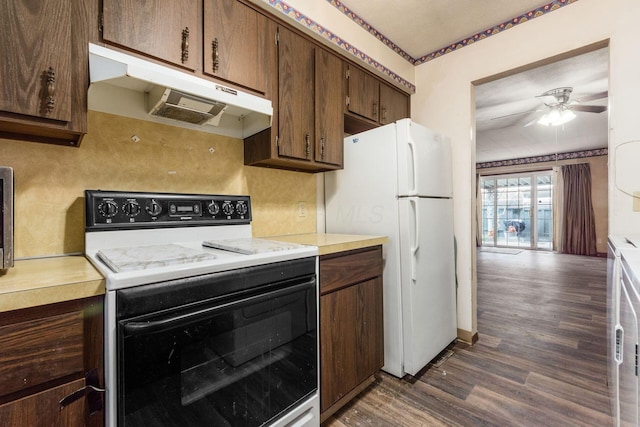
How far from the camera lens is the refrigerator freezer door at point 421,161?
1.83 m

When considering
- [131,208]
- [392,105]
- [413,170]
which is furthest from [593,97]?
[131,208]

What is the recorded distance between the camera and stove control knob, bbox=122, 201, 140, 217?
1312 mm

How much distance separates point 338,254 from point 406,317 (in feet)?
2.30

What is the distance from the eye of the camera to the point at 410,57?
270 cm

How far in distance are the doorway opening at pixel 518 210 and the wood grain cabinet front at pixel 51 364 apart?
9.35 m

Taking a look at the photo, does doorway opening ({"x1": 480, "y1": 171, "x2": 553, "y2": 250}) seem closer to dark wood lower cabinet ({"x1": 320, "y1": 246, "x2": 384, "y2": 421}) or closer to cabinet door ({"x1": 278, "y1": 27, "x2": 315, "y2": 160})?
dark wood lower cabinet ({"x1": 320, "y1": 246, "x2": 384, "y2": 421})

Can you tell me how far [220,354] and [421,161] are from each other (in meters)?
1.59

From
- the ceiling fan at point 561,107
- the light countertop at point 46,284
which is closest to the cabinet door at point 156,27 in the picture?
the light countertop at point 46,284

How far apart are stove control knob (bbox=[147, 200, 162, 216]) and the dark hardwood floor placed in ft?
4.47

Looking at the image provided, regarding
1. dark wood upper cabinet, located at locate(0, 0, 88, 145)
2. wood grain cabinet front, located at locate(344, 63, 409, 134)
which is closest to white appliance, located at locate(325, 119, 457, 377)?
wood grain cabinet front, located at locate(344, 63, 409, 134)

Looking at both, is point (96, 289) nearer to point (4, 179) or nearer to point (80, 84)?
point (4, 179)

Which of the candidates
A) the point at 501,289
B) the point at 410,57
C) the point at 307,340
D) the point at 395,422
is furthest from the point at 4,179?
the point at 501,289

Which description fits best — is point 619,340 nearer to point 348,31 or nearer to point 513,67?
point 513,67

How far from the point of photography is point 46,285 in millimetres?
743
